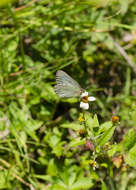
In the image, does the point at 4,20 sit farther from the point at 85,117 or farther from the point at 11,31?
the point at 85,117

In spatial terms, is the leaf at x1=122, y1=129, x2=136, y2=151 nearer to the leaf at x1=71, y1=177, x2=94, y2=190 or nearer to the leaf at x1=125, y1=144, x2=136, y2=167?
the leaf at x1=125, y1=144, x2=136, y2=167

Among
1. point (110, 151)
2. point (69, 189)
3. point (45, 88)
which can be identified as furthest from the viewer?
point (45, 88)

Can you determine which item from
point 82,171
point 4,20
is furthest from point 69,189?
point 4,20

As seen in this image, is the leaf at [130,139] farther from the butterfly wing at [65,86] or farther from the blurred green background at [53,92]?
the butterfly wing at [65,86]

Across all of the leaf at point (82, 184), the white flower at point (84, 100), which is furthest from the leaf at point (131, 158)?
the leaf at point (82, 184)

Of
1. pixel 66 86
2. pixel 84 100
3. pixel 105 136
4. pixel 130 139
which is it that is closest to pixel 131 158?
pixel 130 139

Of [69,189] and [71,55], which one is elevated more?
[71,55]

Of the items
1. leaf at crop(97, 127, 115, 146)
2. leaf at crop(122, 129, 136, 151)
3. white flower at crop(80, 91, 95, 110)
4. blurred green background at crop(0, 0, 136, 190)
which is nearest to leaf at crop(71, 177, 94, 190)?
blurred green background at crop(0, 0, 136, 190)

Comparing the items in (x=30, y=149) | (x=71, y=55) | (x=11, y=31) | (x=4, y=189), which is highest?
(x=11, y=31)
